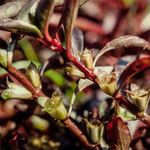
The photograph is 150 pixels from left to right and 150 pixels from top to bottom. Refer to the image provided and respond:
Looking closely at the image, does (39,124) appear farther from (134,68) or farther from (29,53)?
(134,68)

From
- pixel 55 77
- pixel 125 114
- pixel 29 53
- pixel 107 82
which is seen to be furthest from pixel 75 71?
pixel 29 53

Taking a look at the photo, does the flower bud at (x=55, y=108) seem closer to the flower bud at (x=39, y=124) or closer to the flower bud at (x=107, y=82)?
the flower bud at (x=107, y=82)

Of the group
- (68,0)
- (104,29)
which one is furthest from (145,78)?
(68,0)

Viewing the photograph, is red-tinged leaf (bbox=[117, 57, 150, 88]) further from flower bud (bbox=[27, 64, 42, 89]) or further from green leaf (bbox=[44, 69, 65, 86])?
green leaf (bbox=[44, 69, 65, 86])

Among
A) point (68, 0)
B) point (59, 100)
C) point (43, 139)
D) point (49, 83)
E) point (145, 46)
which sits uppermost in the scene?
point (68, 0)

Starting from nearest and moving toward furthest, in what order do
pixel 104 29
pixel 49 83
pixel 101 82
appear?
pixel 101 82 → pixel 49 83 → pixel 104 29

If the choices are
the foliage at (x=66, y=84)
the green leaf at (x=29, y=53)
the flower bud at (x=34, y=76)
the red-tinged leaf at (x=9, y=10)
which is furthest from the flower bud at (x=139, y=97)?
the green leaf at (x=29, y=53)

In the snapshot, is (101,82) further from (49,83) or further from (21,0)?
(49,83)
